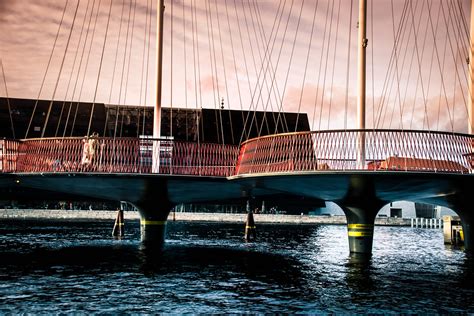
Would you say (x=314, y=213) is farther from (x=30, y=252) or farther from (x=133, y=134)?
(x=30, y=252)

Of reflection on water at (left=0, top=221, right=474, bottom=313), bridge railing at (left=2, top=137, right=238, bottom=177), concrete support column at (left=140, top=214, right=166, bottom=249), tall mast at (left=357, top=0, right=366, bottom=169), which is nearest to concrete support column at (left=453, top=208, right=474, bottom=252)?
reflection on water at (left=0, top=221, right=474, bottom=313)

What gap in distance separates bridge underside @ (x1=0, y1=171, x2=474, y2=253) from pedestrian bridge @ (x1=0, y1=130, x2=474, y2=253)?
0.05 metres

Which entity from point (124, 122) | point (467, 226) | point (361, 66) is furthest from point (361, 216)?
point (124, 122)

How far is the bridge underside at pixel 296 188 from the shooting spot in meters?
19.9

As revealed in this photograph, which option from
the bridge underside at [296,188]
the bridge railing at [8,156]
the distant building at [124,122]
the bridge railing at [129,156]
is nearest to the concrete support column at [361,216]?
the bridge underside at [296,188]

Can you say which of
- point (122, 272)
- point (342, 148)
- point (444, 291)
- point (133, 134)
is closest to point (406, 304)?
point (444, 291)

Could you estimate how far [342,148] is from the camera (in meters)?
19.3

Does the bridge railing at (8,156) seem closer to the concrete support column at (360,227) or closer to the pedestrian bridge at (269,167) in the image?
the pedestrian bridge at (269,167)

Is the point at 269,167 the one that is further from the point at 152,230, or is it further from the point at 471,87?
the point at 152,230

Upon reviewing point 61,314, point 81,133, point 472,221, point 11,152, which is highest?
point 81,133

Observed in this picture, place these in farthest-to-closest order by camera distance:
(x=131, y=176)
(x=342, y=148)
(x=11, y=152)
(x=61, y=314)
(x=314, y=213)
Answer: (x=314, y=213) → (x=11, y=152) → (x=131, y=176) → (x=342, y=148) → (x=61, y=314)

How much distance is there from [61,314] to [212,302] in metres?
3.77

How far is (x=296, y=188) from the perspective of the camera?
24297mm

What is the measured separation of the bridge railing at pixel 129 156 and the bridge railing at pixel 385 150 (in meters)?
4.74
